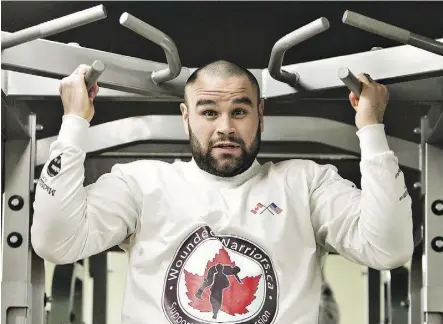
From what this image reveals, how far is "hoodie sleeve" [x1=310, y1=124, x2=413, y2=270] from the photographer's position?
1252 millimetres

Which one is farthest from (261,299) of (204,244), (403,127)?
(403,127)

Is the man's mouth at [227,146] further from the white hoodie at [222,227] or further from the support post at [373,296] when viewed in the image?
the support post at [373,296]

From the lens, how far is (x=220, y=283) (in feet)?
4.27

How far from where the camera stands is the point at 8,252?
5.54 ft

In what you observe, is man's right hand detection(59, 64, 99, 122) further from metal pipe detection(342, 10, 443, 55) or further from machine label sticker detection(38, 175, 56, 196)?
metal pipe detection(342, 10, 443, 55)

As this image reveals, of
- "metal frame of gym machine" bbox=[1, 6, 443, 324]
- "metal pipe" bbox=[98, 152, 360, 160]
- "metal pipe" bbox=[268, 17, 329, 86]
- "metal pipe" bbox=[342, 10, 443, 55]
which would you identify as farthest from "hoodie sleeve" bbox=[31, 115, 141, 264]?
"metal pipe" bbox=[98, 152, 360, 160]

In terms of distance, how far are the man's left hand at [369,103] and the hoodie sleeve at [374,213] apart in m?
0.02

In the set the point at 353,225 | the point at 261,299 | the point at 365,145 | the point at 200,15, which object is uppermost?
the point at 200,15

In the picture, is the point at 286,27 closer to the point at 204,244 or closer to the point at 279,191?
the point at 279,191

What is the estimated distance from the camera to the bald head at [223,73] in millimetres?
1386

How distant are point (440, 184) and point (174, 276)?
27.6 inches

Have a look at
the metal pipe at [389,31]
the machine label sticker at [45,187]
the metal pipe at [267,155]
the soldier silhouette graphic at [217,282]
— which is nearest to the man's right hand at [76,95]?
the machine label sticker at [45,187]

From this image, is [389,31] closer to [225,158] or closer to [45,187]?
[225,158]

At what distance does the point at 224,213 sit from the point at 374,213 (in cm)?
26
